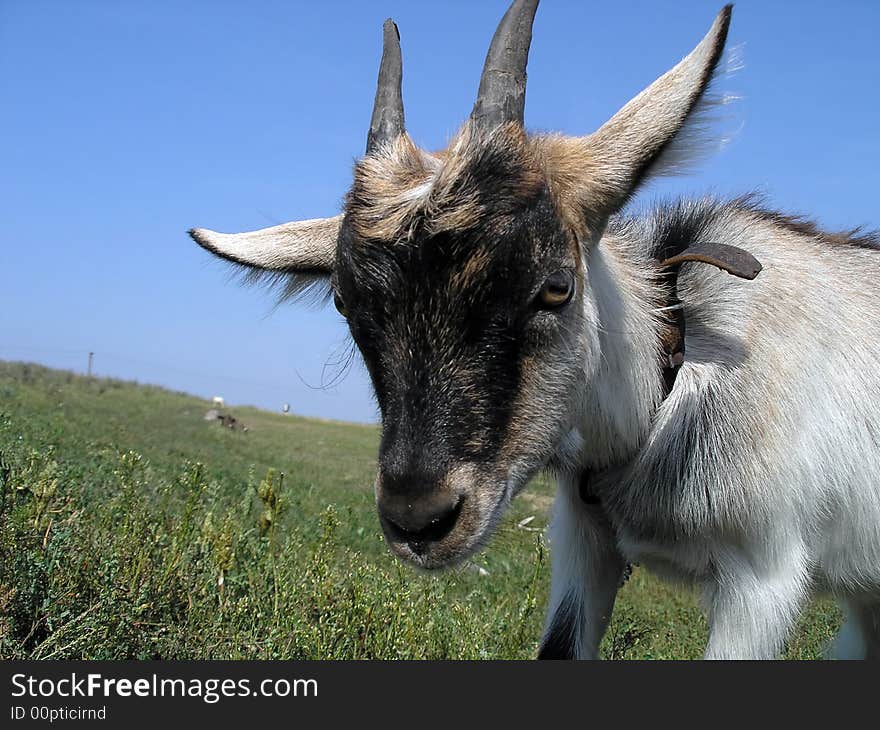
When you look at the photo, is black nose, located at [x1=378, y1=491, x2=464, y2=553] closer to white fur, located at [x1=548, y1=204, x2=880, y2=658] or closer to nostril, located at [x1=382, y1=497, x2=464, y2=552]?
nostril, located at [x1=382, y1=497, x2=464, y2=552]

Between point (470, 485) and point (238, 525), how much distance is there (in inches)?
134

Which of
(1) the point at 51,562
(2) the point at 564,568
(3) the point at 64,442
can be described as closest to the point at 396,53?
(2) the point at 564,568

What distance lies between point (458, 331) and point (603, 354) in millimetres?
765

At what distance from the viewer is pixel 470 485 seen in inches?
108

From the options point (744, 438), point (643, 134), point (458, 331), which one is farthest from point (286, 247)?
point (744, 438)

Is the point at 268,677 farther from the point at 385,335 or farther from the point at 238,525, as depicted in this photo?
the point at 238,525

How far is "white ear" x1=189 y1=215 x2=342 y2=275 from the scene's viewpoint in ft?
12.7

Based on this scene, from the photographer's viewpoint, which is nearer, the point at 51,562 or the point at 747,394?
the point at 747,394

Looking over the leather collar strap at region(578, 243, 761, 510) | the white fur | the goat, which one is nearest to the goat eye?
the goat

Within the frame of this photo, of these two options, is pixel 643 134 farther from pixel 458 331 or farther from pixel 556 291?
pixel 458 331

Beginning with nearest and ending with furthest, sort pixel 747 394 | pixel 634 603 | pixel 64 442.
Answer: pixel 747 394, pixel 634 603, pixel 64 442

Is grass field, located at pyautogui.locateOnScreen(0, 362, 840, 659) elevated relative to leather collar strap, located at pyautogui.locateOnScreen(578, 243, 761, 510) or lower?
lower

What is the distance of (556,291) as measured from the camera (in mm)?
2891

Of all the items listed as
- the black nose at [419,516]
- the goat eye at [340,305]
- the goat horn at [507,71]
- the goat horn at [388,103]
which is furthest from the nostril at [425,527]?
the goat horn at [388,103]
